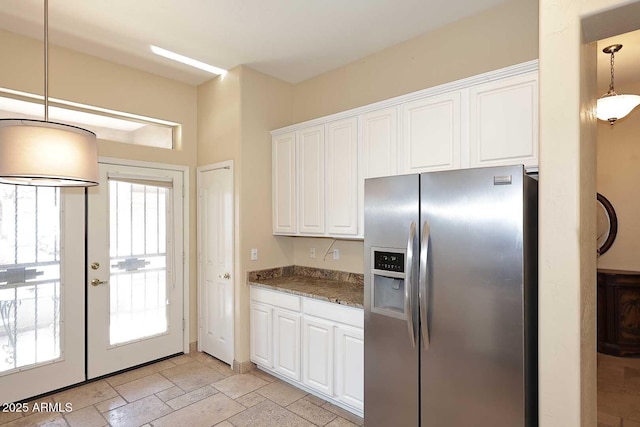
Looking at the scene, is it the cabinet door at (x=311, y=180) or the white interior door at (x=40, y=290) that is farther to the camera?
the cabinet door at (x=311, y=180)

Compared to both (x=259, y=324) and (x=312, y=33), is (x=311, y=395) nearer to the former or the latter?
(x=259, y=324)

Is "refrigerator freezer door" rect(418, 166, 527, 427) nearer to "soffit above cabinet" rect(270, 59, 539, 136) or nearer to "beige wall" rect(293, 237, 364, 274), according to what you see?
"soffit above cabinet" rect(270, 59, 539, 136)

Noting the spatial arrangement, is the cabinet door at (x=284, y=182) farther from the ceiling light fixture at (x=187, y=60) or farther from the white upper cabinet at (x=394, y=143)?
the ceiling light fixture at (x=187, y=60)

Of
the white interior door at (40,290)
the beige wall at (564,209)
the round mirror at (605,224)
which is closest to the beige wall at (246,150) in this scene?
the white interior door at (40,290)

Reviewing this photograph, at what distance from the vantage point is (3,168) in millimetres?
1465

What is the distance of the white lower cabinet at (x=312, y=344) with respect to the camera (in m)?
2.61

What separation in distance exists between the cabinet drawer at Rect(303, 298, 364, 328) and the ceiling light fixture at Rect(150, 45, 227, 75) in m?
2.53

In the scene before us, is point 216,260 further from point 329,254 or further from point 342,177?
point 342,177

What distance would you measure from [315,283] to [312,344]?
24.7 inches

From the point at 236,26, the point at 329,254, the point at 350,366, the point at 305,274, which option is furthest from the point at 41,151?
the point at 305,274

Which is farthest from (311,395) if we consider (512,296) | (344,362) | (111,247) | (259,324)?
(111,247)

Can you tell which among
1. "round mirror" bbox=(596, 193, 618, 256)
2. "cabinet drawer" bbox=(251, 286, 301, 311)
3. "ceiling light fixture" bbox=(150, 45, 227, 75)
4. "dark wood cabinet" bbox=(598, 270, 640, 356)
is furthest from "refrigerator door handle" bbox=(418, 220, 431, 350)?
"round mirror" bbox=(596, 193, 618, 256)

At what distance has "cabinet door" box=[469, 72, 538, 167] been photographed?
205cm

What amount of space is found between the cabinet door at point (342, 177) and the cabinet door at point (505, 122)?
996 millimetres
